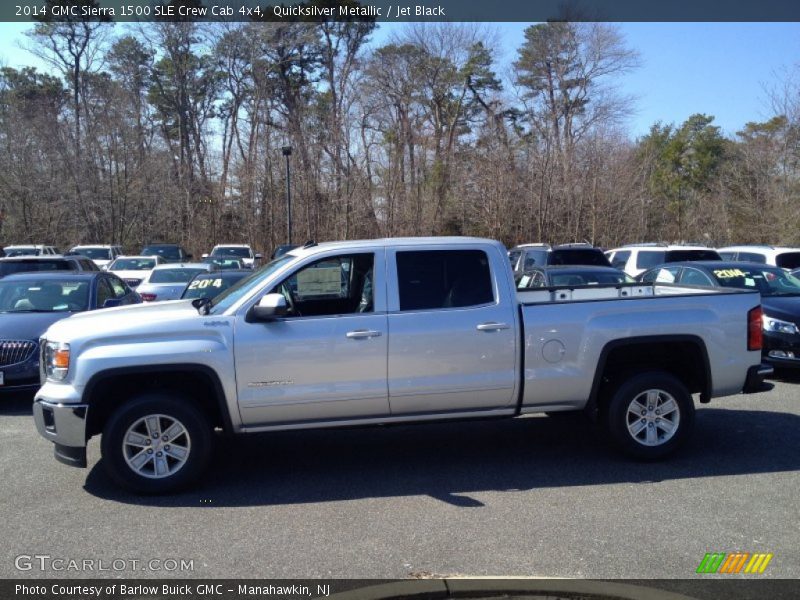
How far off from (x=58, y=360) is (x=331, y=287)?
8.03ft

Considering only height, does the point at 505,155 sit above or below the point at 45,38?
below

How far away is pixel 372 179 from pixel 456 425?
34393 mm

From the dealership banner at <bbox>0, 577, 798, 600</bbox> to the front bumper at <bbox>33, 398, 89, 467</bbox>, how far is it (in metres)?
1.57

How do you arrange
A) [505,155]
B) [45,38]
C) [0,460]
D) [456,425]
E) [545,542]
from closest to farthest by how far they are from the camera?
[545,542] < [0,460] < [456,425] < [505,155] < [45,38]

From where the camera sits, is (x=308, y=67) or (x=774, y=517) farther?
(x=308, y=67)

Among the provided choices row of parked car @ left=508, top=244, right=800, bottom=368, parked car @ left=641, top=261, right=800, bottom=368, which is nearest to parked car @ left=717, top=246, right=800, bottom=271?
row of parked car @ left=508, top=244, right=800, bottom=368

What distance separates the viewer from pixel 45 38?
136 feet

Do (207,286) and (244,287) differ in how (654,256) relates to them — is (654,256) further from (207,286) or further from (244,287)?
(244,287)

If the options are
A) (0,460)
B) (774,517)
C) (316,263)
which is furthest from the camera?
(0,460)

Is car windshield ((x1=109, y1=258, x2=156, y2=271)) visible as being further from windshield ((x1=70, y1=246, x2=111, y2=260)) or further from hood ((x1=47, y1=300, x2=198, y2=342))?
hood ((x1=47, y1=300, x2=198, y2=342))

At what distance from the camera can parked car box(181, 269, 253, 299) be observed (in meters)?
13.4

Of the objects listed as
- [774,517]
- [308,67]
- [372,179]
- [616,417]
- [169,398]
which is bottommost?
[774,517]

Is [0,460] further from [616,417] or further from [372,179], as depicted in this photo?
[372,179]

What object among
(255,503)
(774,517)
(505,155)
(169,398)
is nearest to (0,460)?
(169,398)
